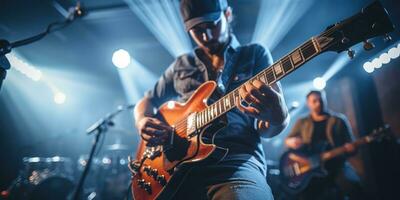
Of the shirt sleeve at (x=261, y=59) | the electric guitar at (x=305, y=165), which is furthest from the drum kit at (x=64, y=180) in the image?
the shirt sleeve at (x=261, y=59)

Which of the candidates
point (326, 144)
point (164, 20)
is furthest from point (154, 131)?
point (164, 20)

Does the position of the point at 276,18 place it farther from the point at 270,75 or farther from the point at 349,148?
the point at 270,75

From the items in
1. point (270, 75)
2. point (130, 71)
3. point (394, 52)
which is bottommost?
point (270, 75)

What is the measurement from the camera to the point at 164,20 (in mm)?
6156

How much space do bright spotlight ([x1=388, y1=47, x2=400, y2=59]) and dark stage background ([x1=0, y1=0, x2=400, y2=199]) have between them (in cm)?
16

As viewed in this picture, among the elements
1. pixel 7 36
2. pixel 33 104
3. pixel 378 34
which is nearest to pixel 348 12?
pixel 378 34

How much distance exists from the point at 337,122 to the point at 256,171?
437cm

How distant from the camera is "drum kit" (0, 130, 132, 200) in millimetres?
5945

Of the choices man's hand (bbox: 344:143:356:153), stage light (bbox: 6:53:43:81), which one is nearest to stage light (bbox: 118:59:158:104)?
stage light (bbox: 6:53:43:81)

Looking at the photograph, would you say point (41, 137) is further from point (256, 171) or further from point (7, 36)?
point (256, 171)

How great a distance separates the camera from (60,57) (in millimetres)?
8133

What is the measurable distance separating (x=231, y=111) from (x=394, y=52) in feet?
18.2

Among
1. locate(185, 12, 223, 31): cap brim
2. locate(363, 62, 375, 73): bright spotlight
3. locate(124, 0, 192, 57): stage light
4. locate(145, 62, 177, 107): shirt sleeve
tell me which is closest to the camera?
locate(185, 12, 223, 31): cap brim

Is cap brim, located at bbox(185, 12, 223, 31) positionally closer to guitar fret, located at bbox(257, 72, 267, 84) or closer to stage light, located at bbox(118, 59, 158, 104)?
guitar fret, located at bbox(257, 72, 267, 84)
